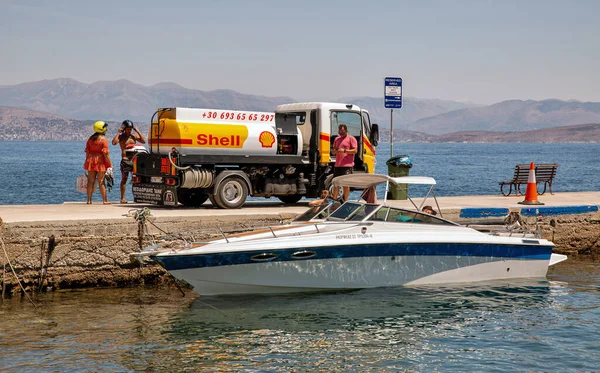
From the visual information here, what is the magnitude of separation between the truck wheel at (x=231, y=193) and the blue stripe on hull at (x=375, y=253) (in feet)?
15.6

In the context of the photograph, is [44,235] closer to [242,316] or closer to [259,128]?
[242,316]

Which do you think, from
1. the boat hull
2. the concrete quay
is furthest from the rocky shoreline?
the boat hull

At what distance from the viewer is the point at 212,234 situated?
49.9 feet

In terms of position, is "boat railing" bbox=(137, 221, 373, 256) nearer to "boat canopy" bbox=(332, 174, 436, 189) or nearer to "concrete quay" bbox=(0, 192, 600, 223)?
"concrete quay" bbox=(0, 192, 600, 223)

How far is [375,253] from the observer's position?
1373 cm

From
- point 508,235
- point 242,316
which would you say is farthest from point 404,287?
point 242,316

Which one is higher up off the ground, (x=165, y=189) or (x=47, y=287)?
(x=165, y=189)

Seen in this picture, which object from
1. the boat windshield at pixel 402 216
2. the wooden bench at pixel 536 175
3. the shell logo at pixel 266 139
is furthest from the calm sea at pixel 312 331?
the wooden bench at pixel 536 175

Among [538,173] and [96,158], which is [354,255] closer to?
[96,158]

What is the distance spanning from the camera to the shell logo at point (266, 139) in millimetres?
18281

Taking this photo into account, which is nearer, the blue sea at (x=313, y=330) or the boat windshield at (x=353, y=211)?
the blue sea at (x=313, y=330)

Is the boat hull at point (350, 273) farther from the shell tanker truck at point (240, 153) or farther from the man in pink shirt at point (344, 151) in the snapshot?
the man in pink shirt at point (344, 151)

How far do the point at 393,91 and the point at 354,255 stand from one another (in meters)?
8.31

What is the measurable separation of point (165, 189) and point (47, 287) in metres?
4.09
